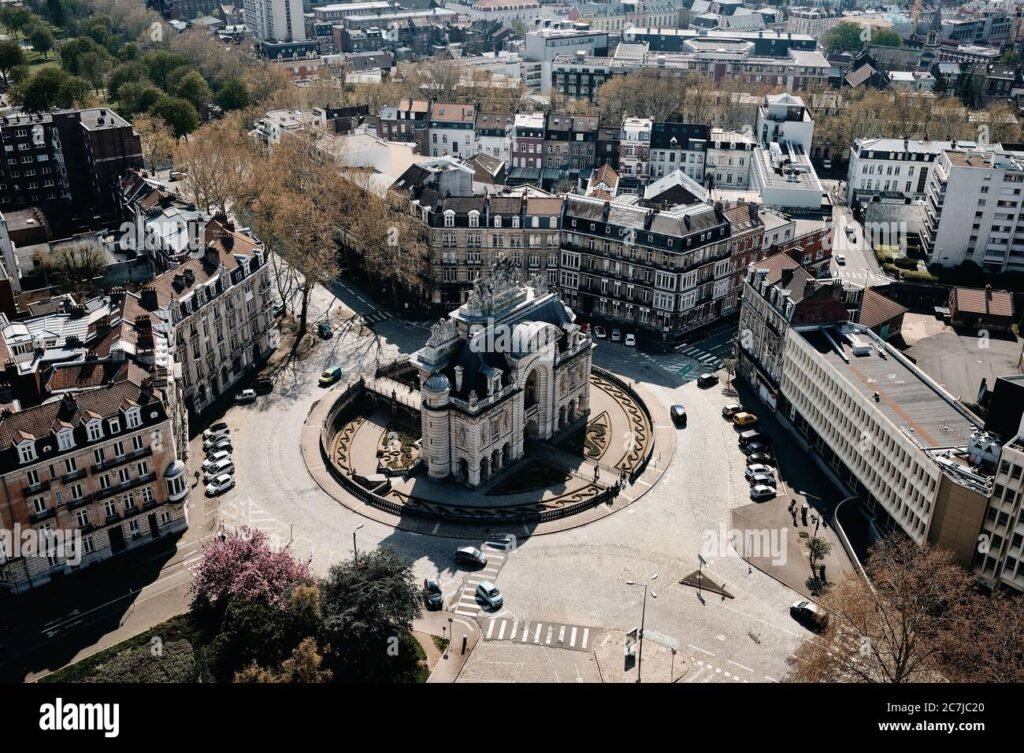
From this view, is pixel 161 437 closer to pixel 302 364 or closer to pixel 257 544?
pixel 257 544

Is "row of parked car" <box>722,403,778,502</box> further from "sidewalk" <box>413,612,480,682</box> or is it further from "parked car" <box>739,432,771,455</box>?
"sidewalk" <box>413,612,480,682</box>

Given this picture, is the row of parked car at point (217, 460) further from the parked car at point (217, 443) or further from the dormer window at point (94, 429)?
the dormer window at point (94, 429)

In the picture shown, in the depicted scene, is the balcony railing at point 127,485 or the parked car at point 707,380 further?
the parked car at point 707,380

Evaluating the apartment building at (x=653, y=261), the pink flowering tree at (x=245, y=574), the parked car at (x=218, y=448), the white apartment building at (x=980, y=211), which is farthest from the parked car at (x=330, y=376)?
the white apartment building at (x=980, y=211)

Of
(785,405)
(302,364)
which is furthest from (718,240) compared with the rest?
(302,364)

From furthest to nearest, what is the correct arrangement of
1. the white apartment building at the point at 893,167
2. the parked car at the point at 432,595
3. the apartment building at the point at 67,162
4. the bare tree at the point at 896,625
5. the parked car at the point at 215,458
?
the white apartment building at the point at 893,167
the apartment building at the point at 67,162
the parked car at the point at 215,458
the parked car at the point at 432,595
the bare tree at the point at 896,625
